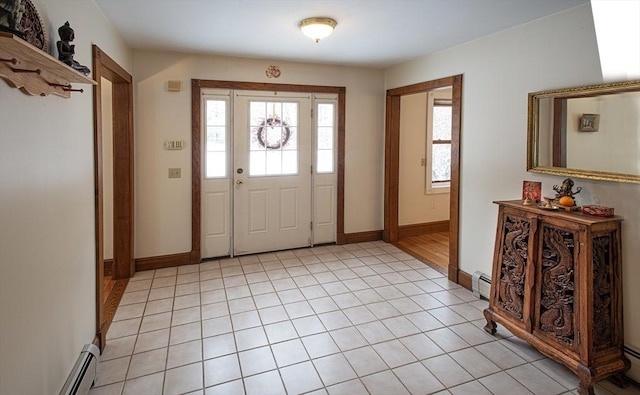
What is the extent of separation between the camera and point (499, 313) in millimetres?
2789

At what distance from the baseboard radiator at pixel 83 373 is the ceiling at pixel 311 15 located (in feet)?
7.60

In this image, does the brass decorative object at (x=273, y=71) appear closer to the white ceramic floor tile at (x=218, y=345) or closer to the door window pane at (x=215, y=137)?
the door window pane at (x=215, y=137)

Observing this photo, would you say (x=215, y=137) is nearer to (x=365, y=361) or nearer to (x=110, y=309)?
(x=110, y=309)

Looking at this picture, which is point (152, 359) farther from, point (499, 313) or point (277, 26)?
point (277, 26)

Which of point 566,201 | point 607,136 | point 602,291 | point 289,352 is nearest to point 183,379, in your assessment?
point 289,352

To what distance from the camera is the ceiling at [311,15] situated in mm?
2654

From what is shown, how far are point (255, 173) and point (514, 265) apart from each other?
9.94 ft

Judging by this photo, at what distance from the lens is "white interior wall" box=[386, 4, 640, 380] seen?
2338mm

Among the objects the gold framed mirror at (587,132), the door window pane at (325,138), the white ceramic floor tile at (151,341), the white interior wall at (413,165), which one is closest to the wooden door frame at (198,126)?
the door window pane at (325,138)

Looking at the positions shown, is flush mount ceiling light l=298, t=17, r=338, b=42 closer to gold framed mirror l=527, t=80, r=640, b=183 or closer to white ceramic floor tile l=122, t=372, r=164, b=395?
gold framed mirror l=527, t=80, r=640, b=183

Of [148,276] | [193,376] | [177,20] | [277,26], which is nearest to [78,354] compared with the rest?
[193,376]

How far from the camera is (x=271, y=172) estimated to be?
4719 mm

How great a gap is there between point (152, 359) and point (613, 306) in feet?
9.63

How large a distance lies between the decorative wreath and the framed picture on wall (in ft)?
10.1
